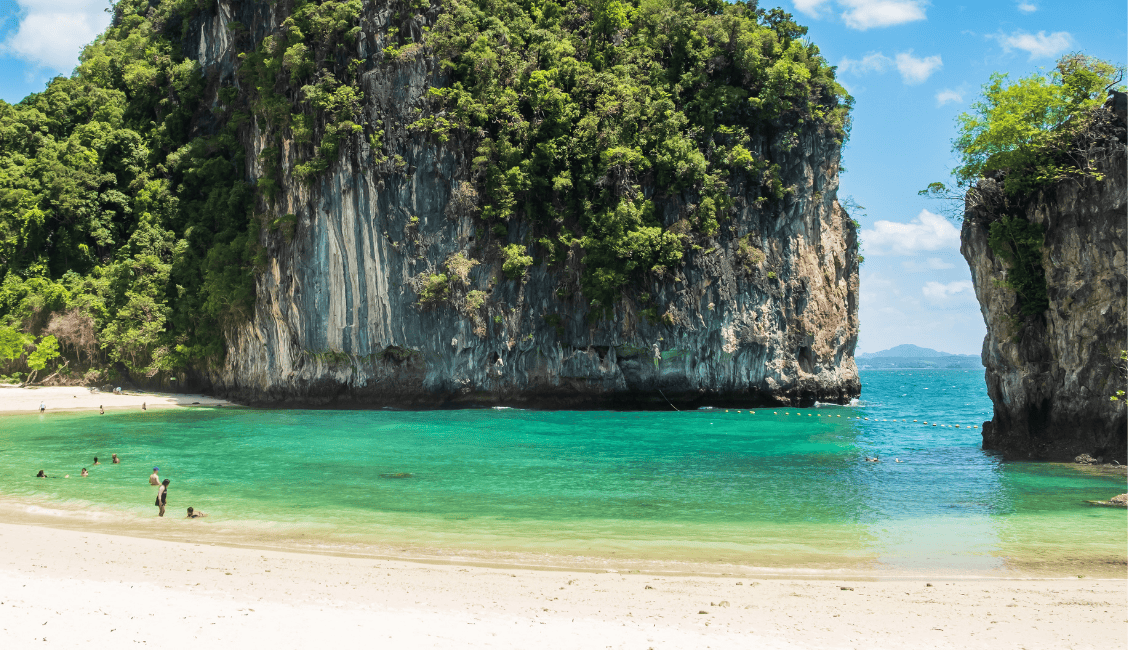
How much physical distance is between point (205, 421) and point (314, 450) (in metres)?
10.4

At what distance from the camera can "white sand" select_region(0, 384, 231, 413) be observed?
34156mm

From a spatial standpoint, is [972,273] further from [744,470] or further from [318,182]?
[318,182]

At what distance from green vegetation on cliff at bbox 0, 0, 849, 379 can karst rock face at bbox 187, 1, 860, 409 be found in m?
0.67

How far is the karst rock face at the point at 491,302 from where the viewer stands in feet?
113

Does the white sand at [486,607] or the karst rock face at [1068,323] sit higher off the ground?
the karst rock face at [1068,323]

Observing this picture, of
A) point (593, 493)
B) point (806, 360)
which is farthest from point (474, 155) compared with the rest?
point (593, 493)

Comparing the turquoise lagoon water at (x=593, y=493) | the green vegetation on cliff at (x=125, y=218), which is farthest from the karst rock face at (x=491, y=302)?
A: the turquoise lagoon water at (x=593, y=493)

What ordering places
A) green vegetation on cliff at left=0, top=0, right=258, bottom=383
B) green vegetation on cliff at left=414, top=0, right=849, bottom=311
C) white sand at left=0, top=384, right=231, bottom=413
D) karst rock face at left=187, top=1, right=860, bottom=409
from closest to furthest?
green vegetation on cliff at left=414, top=0, right=849, bottom=311 → white sand at left=0, top=384, right=231, bottom=413 → karst rock face at left=187, top=1, right=860, bottom=409 → green vegetation on cliff at left=0, top=0, right=258, bottom=383

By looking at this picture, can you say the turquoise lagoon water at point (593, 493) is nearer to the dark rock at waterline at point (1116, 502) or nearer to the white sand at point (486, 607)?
the dark rock at waterline at point (1116, 502)

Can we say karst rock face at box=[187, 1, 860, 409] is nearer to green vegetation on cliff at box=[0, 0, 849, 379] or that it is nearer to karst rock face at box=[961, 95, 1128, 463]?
green vegetation on cliff at box=[0, 0, 849, 379]

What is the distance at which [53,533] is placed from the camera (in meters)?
12.3

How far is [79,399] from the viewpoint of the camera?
1444 inches

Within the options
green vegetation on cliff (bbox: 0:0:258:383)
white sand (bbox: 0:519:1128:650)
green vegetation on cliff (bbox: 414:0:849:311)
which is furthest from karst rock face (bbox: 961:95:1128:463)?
green vegetation on cliff (bbox: 0:0:258:383)

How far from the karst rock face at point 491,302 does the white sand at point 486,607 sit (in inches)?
959
